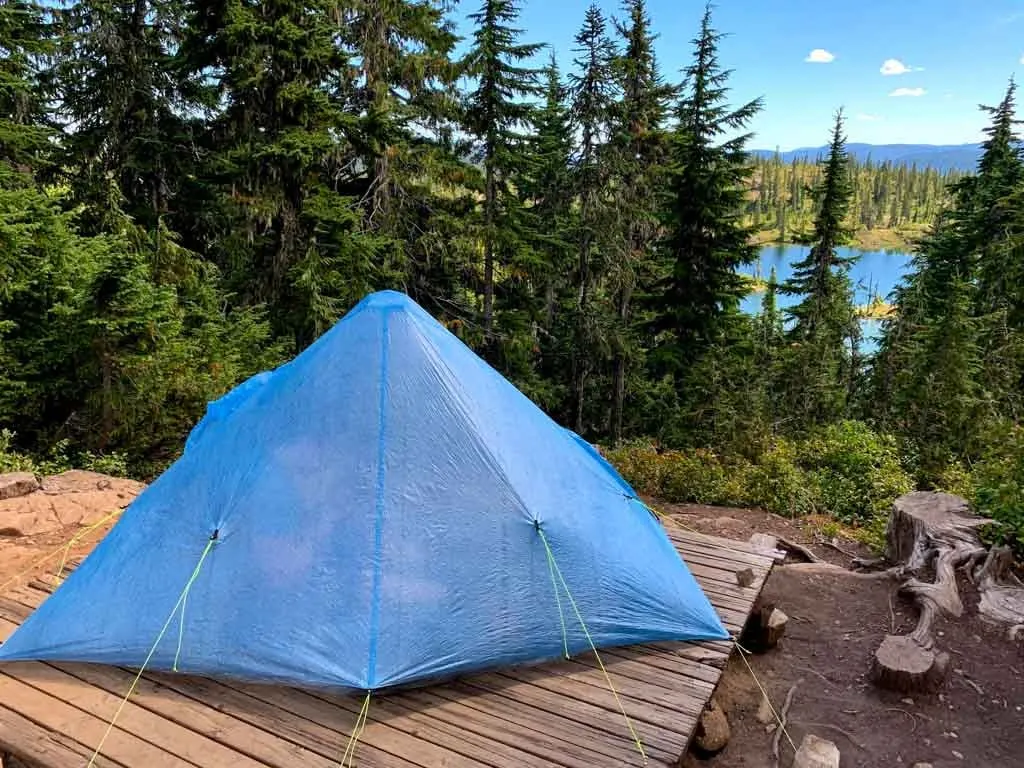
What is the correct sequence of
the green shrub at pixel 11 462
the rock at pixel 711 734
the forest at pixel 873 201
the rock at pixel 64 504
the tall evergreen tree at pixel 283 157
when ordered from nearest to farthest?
1. the rock at pixel 711 734
2. the rock at pixel 64 504
3. the green shrub at pixel 11 462
4. the tall evergreen tree at pixel 283 157
5. the forest at pixel 873 201

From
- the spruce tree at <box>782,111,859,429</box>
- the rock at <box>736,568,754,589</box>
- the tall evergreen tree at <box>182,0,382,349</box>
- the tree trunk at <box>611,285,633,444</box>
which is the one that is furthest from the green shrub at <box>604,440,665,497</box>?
the spruce tree at <box>782,111,859,429</box>

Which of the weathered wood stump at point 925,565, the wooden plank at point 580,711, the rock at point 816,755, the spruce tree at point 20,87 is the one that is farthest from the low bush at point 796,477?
the spruce tree at point 20,87

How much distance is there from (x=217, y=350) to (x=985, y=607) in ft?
34.8

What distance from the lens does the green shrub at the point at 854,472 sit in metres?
9.90

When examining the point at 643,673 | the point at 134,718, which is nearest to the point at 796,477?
the point at 643,673

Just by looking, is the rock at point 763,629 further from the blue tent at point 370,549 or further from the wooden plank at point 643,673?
the wooden plank at point 643,673

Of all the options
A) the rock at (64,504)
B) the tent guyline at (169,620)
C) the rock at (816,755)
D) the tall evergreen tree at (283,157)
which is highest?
the tall evergreen tree at (283,157)

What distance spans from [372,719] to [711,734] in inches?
78.4

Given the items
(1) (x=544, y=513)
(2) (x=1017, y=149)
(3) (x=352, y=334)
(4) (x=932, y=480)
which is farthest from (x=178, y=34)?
(2) (x=1017, y=149)

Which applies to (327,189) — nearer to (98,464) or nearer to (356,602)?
(98,464)

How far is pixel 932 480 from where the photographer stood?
11.6 metres

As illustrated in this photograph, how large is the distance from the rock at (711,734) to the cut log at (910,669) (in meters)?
1.35

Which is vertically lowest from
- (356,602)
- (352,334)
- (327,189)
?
(356,602)

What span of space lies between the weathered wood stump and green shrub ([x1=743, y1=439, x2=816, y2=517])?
2.77 m
